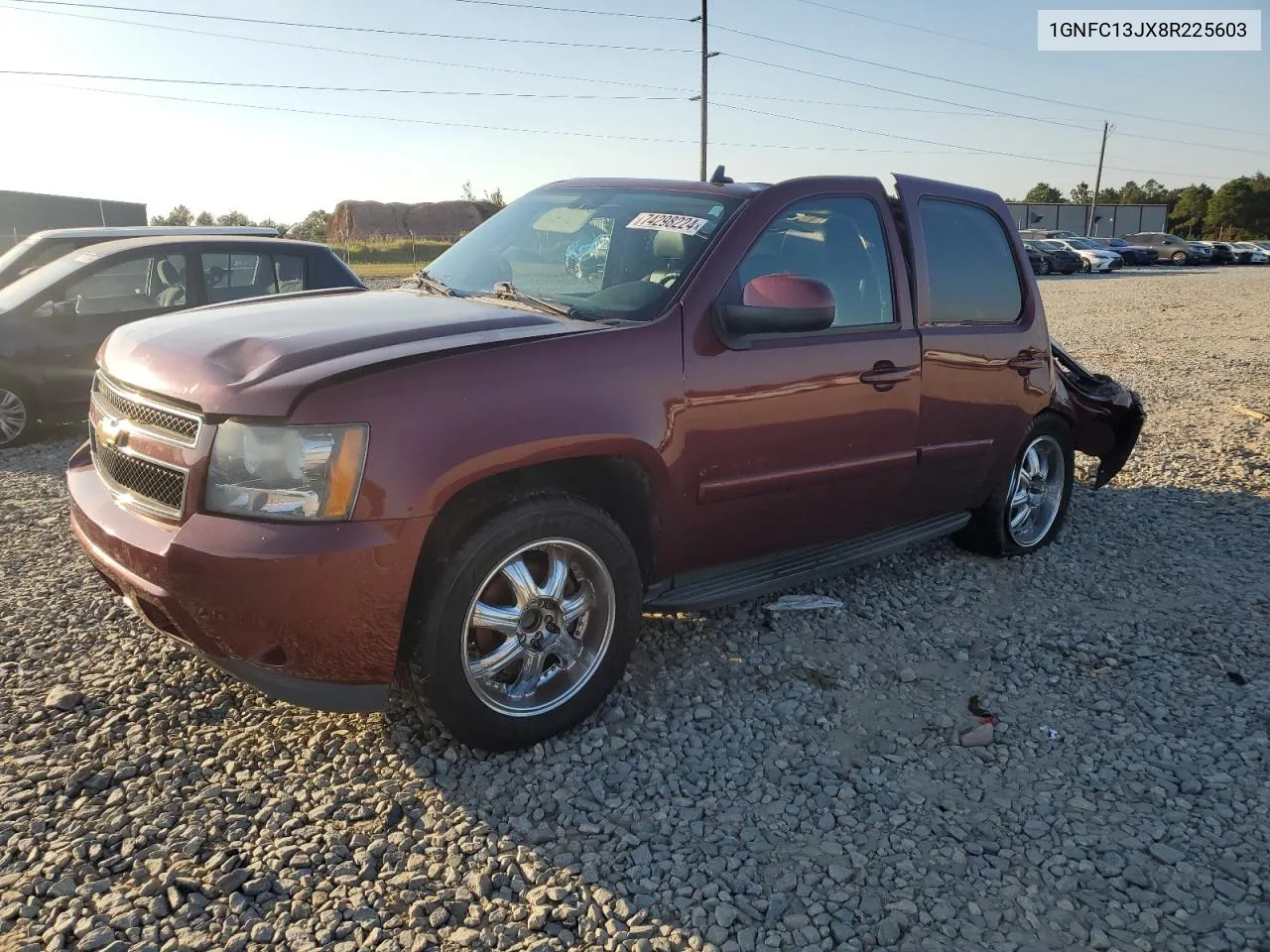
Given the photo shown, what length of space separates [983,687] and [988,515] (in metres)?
1.49

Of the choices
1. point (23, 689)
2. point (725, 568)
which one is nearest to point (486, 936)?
point (725, 568)

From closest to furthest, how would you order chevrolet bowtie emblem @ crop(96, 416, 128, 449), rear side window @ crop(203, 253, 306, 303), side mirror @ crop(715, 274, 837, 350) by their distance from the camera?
chevrolet bowtie emblem @ crop(96, 416, 128, 449)
side mirror @ crop(715, 274, 837, 350)
rear side window @ crop(203, 253, 306, 303)

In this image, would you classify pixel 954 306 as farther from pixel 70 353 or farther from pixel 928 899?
pixel 70 353

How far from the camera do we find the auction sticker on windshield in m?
3.74

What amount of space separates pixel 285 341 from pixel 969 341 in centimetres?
308

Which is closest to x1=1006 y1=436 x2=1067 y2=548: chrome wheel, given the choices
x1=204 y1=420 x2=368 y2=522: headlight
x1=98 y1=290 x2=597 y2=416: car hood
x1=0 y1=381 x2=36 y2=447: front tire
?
x1=98 y1=290 x2=597 y2=416: car hood

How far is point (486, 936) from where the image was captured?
2.39m

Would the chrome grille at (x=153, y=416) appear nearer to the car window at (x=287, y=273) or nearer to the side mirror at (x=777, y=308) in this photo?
the side mirror at (x=777, y=308)

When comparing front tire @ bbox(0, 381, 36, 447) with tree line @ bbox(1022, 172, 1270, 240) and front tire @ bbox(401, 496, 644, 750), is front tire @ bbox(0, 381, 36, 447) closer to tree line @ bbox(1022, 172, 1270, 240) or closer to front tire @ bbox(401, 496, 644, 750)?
front tire @ bbox(401, 496, 644, 750)

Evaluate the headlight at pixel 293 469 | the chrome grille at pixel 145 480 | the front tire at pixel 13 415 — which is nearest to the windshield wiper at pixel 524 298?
the headlight at pixel 293 469

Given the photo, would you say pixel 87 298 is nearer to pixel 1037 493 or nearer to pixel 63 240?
pixel 63 240

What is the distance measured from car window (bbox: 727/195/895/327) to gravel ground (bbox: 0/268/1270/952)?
142 centimetres

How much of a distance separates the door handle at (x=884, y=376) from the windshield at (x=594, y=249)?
2.91 feet

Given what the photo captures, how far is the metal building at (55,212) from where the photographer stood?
4125 centimetres
